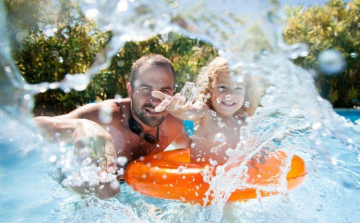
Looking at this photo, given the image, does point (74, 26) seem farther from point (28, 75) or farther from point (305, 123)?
point (305, 123)

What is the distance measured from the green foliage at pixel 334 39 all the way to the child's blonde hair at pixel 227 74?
628 centimetres

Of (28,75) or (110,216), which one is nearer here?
(110,216)

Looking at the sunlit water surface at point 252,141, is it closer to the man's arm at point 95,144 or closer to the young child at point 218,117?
the young child at point 218,117

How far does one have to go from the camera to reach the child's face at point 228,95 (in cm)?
253

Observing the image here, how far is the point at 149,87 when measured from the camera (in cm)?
254

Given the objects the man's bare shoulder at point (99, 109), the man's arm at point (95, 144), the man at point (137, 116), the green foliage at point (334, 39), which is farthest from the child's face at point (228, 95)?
the green foliage at point (334, 39)

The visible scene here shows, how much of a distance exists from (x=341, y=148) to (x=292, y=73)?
3565 millimetres

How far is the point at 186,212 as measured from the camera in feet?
7.07

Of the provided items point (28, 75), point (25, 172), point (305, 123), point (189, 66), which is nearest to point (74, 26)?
point (28, 75)

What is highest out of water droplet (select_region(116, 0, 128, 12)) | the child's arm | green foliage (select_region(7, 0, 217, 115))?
water droplet (select_region(116, 0, 128, 12))

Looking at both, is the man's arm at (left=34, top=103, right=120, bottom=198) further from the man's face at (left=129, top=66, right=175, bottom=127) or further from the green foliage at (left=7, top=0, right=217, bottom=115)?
the green foliage at (left=7, top=0, right=217, bottom=115)

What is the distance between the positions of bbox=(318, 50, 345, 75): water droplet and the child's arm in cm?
715

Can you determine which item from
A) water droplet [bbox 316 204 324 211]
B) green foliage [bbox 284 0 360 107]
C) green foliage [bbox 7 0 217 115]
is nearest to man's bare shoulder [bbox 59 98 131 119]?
water droplet [bbox 316 204 324 211]

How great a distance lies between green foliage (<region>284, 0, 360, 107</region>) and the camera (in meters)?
8.60
